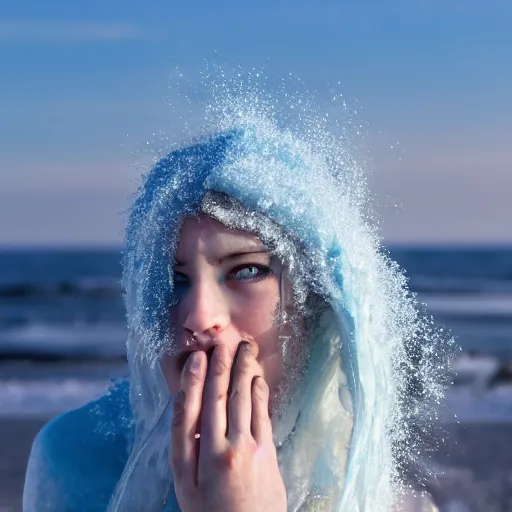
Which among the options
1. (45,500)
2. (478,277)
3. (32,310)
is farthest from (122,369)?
(478,277)

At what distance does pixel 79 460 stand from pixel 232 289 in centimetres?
66

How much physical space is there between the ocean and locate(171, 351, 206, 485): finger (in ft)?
2.32

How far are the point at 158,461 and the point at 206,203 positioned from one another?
586 millimetres

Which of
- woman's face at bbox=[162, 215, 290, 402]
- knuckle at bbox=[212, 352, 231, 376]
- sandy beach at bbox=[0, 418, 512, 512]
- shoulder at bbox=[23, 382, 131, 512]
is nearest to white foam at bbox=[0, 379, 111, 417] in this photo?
sandy beach at bbox=[0, 418, 512, 512]

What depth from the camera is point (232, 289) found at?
178 centimetres

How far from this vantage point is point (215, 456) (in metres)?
1.54

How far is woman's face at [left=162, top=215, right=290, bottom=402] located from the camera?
1760 mm

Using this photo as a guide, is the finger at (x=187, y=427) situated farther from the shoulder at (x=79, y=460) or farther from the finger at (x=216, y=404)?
the shoulder at (x=79, y=460)

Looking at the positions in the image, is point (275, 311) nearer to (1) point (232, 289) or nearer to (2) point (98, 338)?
(1) point (232, 289)

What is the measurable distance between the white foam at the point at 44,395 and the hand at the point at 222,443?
7.07m

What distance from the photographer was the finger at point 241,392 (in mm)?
→ 1573

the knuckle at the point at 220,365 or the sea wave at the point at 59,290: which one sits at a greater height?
the sea wave at the point at 59,290

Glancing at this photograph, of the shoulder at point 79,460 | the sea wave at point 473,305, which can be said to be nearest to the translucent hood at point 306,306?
the shoulder at point 79,460

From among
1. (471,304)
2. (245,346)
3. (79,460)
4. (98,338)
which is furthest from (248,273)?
(471,304)
